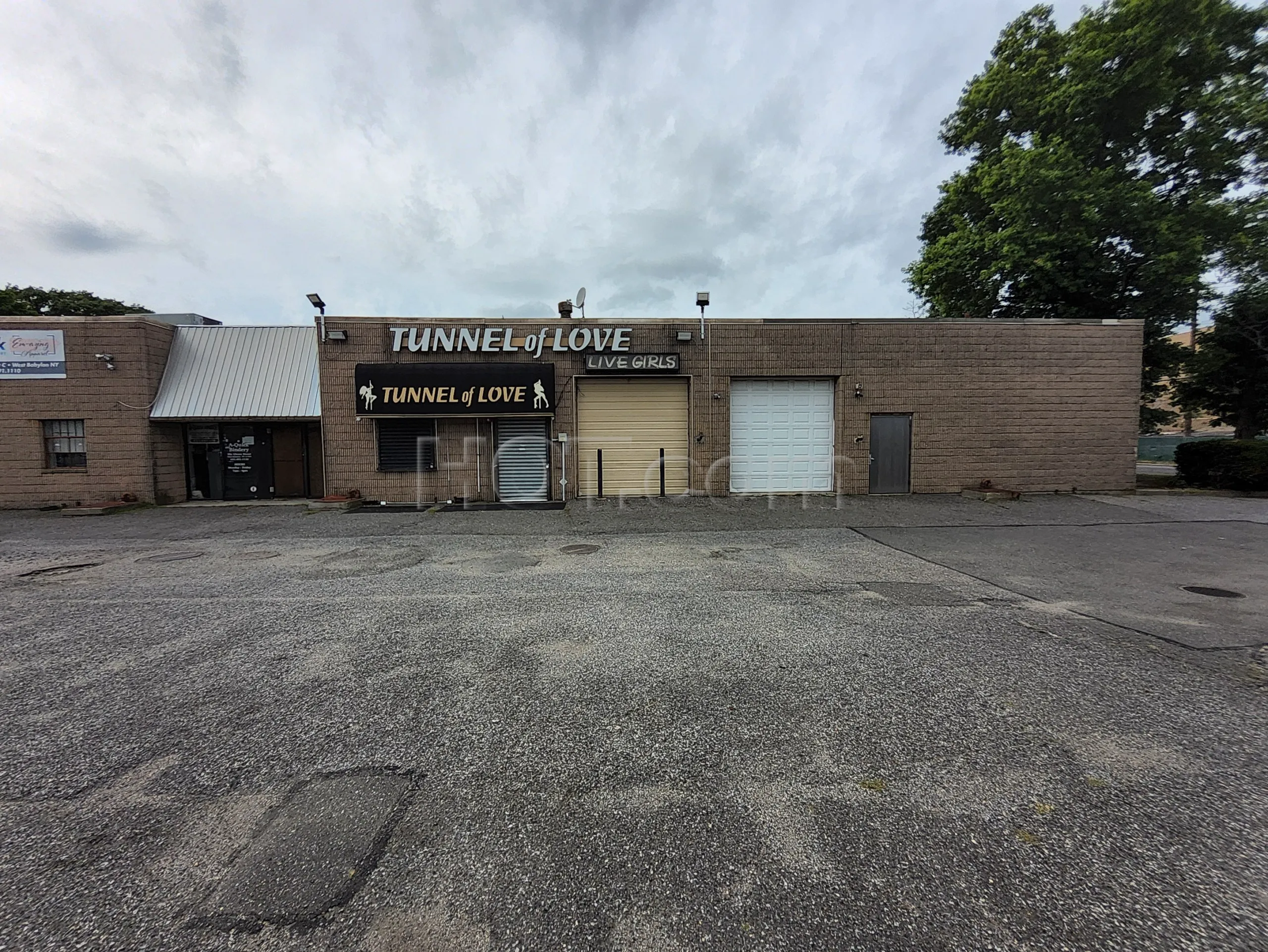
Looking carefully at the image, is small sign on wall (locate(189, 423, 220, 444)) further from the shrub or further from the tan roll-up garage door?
the shrub

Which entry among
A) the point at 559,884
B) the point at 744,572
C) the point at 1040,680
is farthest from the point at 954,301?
the point at 559,884

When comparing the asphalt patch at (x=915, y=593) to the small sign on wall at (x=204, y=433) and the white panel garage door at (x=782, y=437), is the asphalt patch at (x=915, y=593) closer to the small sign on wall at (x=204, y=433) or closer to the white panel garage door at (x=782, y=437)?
the white panel garage door at (x=782, y=437)

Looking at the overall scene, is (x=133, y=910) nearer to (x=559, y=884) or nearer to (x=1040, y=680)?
(x=559, y=884)

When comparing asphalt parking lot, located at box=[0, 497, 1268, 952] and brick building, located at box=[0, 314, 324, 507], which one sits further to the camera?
brick building, located at box=[0, 314, 324, 507]

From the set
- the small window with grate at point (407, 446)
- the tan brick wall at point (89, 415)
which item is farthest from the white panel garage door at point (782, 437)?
the tan brick wall at point (89, 415)

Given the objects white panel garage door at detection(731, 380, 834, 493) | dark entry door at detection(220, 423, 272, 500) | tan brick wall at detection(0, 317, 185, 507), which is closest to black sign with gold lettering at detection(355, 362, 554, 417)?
dark entry door at detection(220, 423, 272, 500)

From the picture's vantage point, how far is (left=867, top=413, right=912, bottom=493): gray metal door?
564 inches

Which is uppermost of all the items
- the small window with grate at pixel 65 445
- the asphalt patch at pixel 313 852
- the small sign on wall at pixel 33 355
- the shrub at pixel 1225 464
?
the small sign on wall at pixel 33 355

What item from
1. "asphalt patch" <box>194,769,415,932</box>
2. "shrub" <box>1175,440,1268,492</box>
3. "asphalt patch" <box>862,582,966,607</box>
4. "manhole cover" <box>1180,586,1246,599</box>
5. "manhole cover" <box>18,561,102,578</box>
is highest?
"shrub" <box>1175,440,1268,492</box>

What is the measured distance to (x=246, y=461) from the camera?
14.9 m

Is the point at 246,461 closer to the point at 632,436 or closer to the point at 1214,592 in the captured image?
the point at 632,436

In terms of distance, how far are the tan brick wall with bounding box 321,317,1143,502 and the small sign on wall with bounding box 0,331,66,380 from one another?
7.08 metres

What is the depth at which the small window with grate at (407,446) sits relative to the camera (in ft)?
45.2

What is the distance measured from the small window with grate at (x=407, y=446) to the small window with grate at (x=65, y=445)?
306 inches
